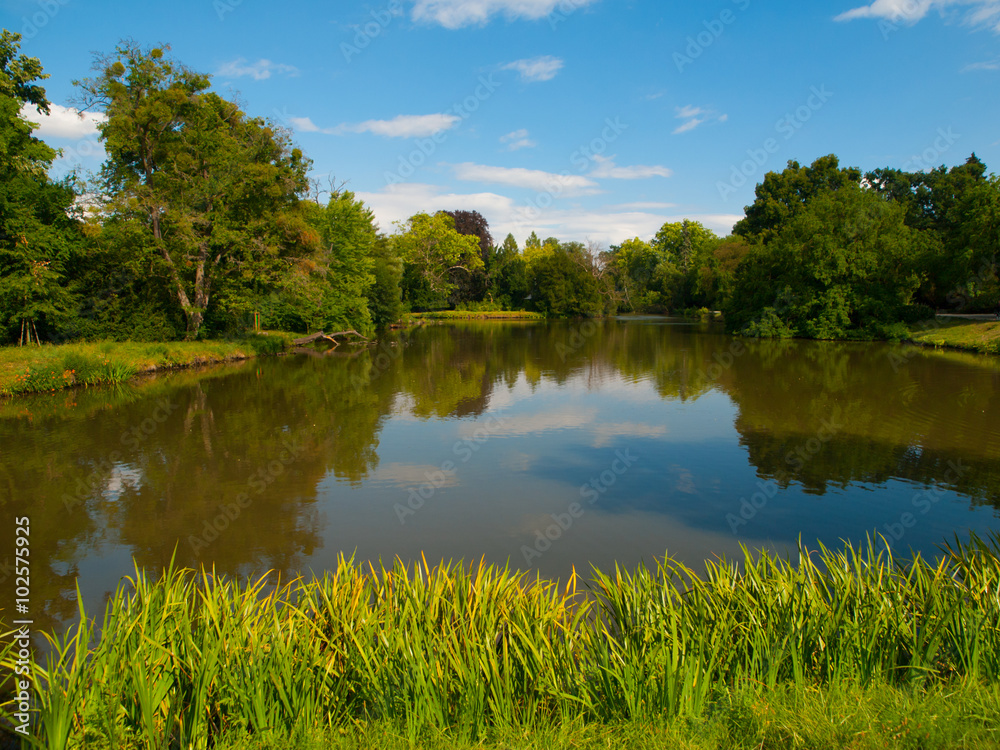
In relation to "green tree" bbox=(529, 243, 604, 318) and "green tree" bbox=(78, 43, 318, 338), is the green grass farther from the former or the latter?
"green tree" bbox=(78, 43, 318, 338)

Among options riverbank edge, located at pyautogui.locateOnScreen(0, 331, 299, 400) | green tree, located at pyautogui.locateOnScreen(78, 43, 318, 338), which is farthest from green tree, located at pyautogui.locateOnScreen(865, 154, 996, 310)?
riverbank edge, located at pyautogui.locateOnScreen(0, 331, 299, 400)

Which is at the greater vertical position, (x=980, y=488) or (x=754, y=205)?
(x=754, y=205)

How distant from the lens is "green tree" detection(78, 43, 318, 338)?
2248 cm

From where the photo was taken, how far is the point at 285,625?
3.76 metres

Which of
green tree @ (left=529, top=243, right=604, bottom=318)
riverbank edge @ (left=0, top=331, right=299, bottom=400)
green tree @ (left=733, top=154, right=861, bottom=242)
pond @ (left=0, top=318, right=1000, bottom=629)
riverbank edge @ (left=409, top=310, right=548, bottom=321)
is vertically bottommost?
pond @ (left=0, top=318, right=1000, bottom=629)

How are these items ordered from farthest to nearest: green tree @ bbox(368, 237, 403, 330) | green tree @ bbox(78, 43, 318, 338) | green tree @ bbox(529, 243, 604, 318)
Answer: green tree @ bbox(529, 243, 604, 318), green tree @ bbox(368, 237, 403, 330), green tree @ bbox(78, 43, 318, 338)

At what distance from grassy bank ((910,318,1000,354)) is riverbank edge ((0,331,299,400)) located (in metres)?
30.9

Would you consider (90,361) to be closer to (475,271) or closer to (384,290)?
(384,290)

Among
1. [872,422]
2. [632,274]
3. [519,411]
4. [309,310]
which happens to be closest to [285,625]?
[519,411]

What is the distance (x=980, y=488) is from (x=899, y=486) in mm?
986

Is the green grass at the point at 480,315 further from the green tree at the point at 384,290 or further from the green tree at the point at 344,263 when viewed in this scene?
the green tree at the point at 344,263

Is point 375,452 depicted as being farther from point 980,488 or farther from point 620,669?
point 980,488

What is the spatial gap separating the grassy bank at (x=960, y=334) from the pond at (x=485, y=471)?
300 inches

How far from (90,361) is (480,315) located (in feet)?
159
